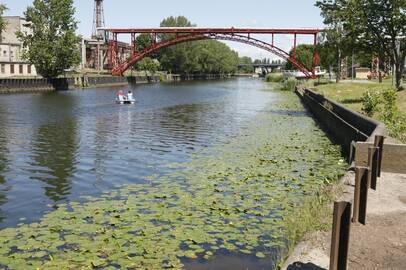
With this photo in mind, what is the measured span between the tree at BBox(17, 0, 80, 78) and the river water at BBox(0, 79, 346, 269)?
3735 centimetres

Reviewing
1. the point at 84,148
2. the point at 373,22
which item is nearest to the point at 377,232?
the point at 84,148

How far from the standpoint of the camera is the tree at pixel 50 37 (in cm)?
7606

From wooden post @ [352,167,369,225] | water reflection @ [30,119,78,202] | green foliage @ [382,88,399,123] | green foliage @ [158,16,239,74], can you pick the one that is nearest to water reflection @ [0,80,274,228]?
water reflection @ [30,119,78,202]

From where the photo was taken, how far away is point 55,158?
19.3m

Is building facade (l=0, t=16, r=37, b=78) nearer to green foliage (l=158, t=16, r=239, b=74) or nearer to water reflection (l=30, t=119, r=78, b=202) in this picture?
green foliage (l=158, t=16, r=239, b=74)

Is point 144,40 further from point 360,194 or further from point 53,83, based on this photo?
point 360,194

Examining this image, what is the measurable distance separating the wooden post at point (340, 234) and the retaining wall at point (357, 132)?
7995 mm

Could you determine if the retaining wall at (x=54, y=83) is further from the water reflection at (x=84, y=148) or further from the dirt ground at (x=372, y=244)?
the dirt ground at (x=372, y=244)

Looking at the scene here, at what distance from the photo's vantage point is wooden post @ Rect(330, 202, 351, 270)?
5.83m

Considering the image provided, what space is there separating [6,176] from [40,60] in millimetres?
64612

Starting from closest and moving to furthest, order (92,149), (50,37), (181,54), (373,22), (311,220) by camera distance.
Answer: (311,220)
(92,149)
(373,22)
(50,37)
(181,54)

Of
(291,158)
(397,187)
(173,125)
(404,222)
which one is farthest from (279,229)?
(173,125)

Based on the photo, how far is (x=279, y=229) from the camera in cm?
1061

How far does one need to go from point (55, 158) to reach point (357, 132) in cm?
1256
